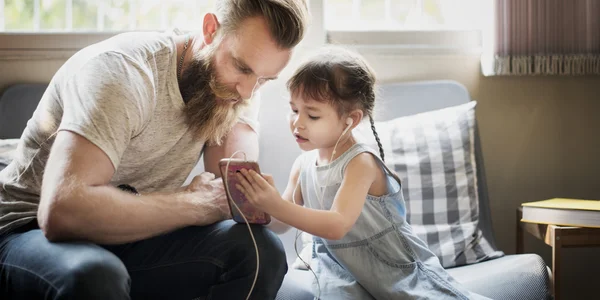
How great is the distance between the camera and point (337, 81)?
175 centimetres

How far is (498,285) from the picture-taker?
6.02ft

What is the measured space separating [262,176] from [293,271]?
46 centimetres

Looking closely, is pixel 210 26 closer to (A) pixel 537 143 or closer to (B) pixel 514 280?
(B) pixel 514 280

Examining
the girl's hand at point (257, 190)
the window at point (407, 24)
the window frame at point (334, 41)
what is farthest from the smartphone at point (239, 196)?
the window at point (407, 24)

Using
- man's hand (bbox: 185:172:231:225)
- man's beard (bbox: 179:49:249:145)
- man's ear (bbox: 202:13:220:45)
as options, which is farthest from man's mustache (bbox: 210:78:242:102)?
man's hand (bbox: 185:172:231:225)

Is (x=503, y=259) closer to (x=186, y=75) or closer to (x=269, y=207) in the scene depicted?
(x=269, y=207)

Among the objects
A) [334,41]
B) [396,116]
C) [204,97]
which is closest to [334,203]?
[204,97]

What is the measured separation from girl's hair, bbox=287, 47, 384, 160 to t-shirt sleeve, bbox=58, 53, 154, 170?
0.40m

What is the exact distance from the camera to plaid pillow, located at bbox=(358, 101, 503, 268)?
219cm

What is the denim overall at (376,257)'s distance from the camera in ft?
5.62

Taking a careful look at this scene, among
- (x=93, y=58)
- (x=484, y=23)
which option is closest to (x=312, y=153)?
(x=93, y=58)

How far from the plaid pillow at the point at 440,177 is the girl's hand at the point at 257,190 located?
0.78 meters

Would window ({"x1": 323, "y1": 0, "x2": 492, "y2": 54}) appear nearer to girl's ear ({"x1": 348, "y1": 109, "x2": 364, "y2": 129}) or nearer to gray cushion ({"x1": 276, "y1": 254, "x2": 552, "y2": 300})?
girl's ear ({"x1": 348, "y1": 109, "x2": 364, "y2": 129})

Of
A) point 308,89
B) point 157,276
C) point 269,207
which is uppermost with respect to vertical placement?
point 308,89
